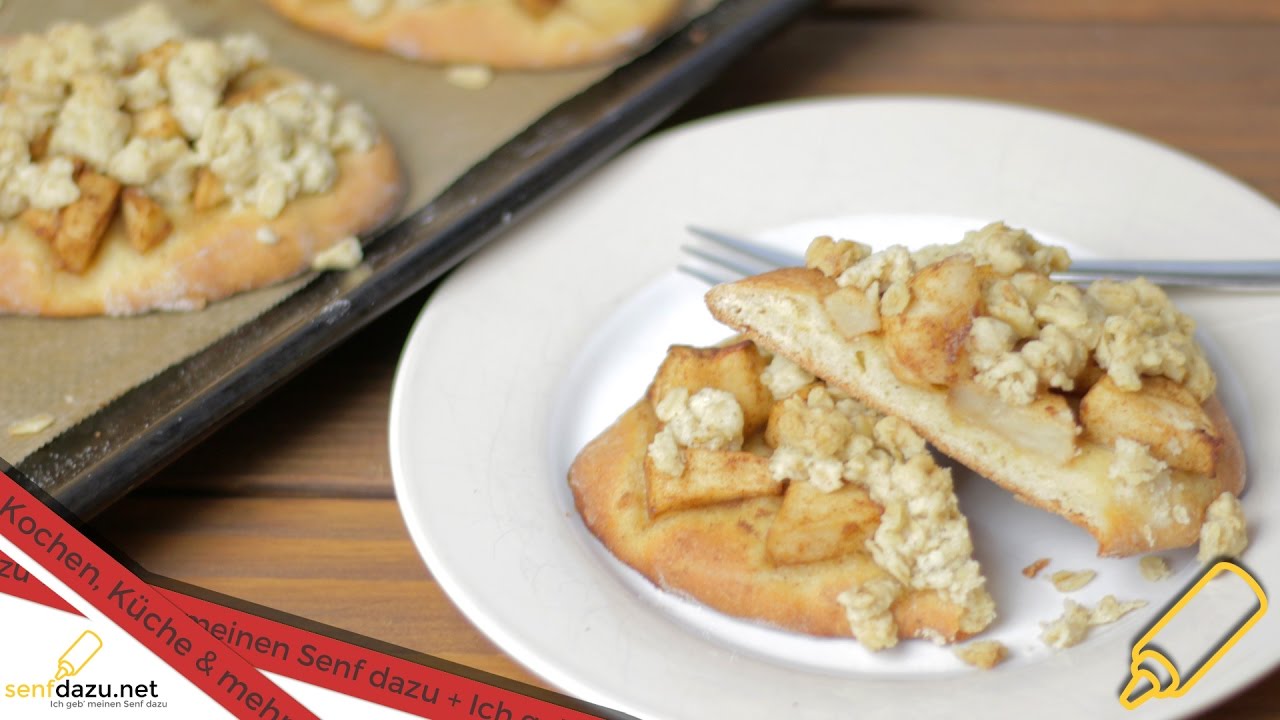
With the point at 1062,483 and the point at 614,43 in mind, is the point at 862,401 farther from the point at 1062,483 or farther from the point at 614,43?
the point at 614,43

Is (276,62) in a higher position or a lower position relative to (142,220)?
higher

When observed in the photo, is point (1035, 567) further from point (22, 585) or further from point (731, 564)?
point (22, 585)

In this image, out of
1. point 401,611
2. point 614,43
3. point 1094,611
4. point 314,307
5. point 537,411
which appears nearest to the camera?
point 1094,611

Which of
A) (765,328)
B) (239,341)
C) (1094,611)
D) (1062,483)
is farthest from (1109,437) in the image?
(239,341)

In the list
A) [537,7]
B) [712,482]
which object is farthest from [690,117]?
[712,482]

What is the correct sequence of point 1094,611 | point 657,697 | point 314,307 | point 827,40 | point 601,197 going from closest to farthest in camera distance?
point 657,697 → point 1094,611 → point 314,307 → point 601,197 → point 827,40

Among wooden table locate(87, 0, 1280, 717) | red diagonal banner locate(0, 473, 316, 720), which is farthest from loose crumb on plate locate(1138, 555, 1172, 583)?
red diagonal banner locate(0, 473, 316, 720)
